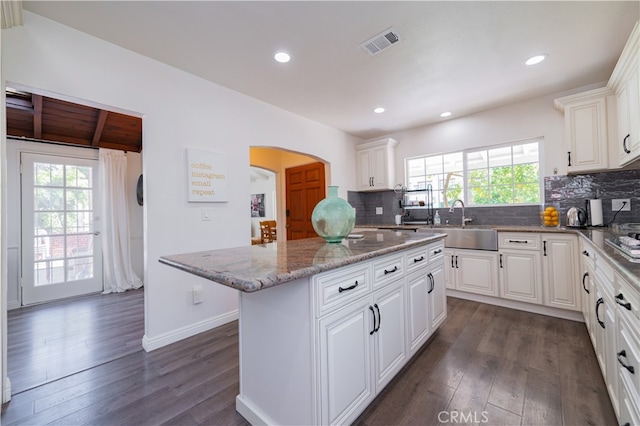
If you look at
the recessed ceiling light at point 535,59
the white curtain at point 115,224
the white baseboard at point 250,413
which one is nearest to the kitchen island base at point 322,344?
the white baseboard at point 250,413

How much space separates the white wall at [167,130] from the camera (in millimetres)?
1861

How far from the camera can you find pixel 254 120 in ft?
10.3

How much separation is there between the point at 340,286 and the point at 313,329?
0.24 meters

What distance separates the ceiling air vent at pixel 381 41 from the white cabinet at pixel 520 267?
2.40 metres

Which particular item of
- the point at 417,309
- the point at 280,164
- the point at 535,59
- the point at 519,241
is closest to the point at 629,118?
the point at 535,59

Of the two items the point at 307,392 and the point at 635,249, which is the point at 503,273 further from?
the point at 307,392

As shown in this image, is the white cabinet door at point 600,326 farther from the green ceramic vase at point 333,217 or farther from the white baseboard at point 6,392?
the white baseboard at point 6,392

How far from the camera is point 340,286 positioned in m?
1.30

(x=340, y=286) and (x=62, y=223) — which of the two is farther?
(x=62, y=223)

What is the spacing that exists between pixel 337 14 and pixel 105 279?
15.3ft

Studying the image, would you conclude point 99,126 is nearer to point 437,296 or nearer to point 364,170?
point 364,170

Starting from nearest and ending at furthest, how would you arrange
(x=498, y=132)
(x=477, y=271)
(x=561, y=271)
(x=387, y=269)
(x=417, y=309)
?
(x=387, y=269), (x=417, y=309), (x=561, y=271), (x=477, y=271), (x=498, y=132)

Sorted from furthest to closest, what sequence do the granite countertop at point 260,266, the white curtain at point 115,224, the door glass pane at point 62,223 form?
the white curtain at point 115,224
the door glass pane at point 62,223
the granite countertop at point 260,266

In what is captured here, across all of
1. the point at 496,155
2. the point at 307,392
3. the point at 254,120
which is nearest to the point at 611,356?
the point at 307,392
